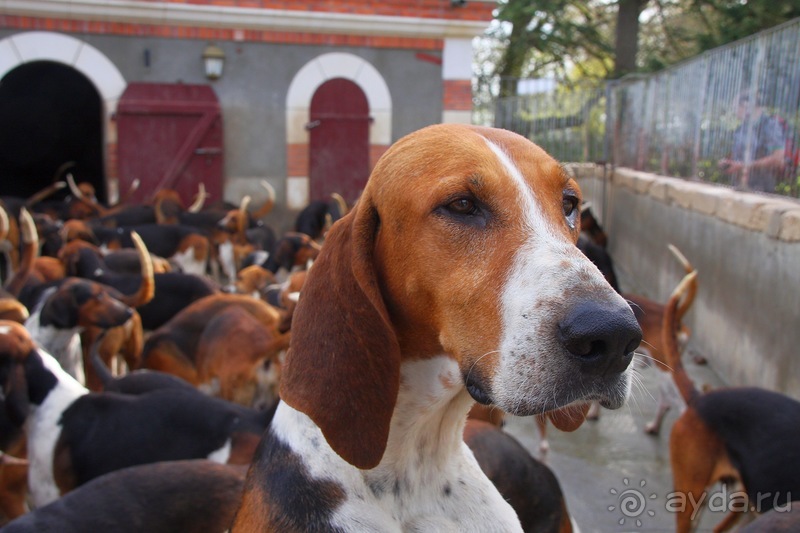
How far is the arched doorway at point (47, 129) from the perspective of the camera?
51.9 feet

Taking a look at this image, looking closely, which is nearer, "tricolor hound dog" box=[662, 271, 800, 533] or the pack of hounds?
the pack of hounds

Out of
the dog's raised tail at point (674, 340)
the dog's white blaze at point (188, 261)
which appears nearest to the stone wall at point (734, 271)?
the dog's raised tail at point (674, 340)

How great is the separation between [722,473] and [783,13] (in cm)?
1167

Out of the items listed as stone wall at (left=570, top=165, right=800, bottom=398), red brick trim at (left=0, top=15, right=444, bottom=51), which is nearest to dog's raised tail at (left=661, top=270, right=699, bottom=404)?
stone wall at (left=570, top=165, right=800, bottom=398)

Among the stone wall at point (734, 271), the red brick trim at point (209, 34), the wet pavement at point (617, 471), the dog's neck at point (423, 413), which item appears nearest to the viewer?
the dog's neck at point (423, 413)

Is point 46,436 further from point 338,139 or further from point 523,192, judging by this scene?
point 338,139

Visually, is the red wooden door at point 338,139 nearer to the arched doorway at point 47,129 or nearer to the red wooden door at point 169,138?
the red wooden door at point 169,138

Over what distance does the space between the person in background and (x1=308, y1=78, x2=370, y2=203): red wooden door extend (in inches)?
244

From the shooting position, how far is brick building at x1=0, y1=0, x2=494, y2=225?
433 inches

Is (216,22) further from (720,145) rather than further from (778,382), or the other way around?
(778,382)

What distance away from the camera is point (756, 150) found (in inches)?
269

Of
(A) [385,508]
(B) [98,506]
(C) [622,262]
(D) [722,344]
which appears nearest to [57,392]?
(B) [98,506]

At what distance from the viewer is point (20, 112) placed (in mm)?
16422

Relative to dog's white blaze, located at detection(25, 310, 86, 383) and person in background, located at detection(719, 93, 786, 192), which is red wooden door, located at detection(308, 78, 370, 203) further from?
dog's white blaze, located at detection(25, 310, 86, 383)
